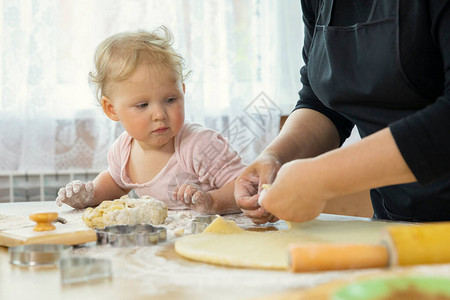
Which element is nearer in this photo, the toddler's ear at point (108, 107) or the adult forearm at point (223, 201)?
the adult forearm at point (223, 201)

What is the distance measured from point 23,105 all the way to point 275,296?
2.24 metres

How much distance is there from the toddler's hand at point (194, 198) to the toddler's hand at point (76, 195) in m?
0.27

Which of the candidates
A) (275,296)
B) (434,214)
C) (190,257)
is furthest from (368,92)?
(275,296)

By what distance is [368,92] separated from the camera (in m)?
1.06

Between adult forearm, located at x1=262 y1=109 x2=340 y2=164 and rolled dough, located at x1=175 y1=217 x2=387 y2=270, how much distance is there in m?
0.24

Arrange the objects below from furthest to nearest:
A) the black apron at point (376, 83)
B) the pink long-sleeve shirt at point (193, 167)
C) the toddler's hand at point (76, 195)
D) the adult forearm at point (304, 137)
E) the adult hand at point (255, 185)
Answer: the pink long-sleeve shirt at point (193, 167), the toddler's hand at point (76, 195), the adult forearm at point (304, 137), the adult hand at point (255, 185), the black apron at point (376, 83)

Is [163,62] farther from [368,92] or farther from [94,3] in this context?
[94,3]

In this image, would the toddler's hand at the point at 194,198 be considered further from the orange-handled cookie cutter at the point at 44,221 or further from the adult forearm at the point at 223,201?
the orange-handled cookie cutter at the point at 44,221

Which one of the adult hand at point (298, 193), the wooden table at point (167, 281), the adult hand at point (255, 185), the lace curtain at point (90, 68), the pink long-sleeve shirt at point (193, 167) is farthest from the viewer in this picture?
the lace curtain at point (90, 68)

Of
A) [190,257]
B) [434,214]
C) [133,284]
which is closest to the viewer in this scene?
[133,284]

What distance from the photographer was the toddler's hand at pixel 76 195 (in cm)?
138

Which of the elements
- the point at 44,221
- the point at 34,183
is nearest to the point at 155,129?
the point at 44,221

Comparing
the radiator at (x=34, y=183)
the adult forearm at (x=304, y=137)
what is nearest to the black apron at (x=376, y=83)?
the adult forearm at (x=304, y=137)

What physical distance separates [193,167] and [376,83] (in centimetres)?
68
